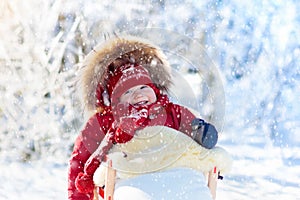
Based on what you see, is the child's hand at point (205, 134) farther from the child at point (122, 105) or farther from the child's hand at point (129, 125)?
the child's hand at point (129, 125)

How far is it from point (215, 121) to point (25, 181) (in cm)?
236

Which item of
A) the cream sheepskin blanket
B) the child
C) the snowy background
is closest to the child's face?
the child

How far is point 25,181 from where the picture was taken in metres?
4.30

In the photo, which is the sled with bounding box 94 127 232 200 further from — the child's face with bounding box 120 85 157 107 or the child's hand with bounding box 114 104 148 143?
the child's face with bounding box 120 85 157 107

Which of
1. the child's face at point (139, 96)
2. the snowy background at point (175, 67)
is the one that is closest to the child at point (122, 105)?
the child's face at point (139, 96)

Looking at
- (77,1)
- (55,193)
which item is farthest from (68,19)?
(55,193)

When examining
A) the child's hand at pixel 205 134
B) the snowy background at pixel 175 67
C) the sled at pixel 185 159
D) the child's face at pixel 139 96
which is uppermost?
the snowy background at pixel 175 67

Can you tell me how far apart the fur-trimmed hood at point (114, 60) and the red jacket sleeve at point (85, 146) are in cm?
8

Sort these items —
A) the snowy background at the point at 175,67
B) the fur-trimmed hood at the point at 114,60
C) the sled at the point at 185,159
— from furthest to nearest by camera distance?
the snowy background at the point at 175,67
the fur-trimmed hood at the point at 114,60
the sled at the point at 185,159

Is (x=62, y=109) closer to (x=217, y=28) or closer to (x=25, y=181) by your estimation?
(x=25, y=181)

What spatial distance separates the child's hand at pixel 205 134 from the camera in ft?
7.41

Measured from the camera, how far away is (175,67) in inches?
179

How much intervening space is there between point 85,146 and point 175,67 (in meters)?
2.22

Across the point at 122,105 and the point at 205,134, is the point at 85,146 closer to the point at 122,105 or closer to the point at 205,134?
the point at 122,105
